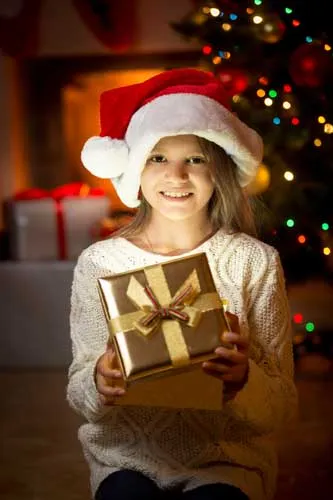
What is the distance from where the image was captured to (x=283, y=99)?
267 centimetres

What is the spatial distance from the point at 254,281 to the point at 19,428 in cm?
140

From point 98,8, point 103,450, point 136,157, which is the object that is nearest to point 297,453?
point 103,450

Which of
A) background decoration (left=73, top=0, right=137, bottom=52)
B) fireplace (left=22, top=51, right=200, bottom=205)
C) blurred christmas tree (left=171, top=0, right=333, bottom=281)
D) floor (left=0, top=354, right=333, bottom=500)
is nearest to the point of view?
floor (left=0, top=354, right=333, bottom=500)

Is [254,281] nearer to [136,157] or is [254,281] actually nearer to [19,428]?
[136,157]

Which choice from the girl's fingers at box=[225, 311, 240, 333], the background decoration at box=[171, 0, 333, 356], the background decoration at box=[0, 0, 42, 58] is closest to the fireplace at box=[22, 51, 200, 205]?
the background decoration at box=[0, 0, 42, 58]

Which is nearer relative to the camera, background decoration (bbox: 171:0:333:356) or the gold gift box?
the gold gift box

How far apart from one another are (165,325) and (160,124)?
1.22 feet

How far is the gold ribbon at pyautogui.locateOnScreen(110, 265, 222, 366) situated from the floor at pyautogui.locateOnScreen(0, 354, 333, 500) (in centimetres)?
101

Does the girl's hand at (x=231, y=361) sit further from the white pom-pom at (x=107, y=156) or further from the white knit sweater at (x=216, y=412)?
the white pom-pom at (x=107, y=156)

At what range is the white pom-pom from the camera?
1.44m

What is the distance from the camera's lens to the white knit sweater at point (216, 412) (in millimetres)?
1323

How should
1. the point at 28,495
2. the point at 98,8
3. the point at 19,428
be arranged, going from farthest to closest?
the point at 98,8
the point at 19,428
the point at 28,495

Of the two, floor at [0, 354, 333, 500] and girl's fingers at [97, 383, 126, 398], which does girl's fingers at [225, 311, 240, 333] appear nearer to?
girl's fingers at [97, 383, 126, 398]

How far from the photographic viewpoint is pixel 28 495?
81.0 inches
